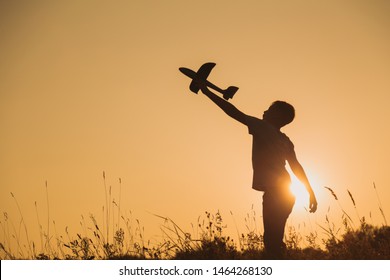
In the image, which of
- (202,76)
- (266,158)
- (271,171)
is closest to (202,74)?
(202,76)

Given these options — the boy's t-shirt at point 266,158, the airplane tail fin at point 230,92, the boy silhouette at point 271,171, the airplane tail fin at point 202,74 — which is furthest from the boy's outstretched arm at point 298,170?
the airplane tail fin at point 202,74

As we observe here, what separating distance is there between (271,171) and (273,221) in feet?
1.61

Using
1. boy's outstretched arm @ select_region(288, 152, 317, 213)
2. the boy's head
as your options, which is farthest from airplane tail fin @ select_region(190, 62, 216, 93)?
boy's outstretched arm @ select_region(288, 152, 317, 213)

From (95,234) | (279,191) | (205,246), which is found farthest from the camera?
(95,234)

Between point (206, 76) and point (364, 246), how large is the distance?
2494mm

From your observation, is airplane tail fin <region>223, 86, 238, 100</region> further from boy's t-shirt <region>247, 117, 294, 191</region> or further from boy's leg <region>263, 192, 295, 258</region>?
boy's leg <region>263, 192, 295, 258</region>

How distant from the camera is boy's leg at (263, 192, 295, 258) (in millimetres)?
5637

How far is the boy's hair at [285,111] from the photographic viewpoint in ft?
19.8

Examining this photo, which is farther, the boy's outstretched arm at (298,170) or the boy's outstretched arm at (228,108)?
the boy's outstretched arm at (298,170)

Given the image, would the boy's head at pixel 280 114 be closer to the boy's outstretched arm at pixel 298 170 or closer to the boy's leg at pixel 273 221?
the boy's outstretched arm at pixel 298 170

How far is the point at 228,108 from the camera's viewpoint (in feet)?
18.9

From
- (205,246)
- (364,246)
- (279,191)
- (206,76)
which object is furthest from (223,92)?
(364,246)
